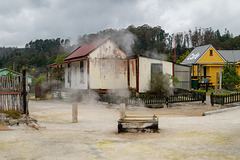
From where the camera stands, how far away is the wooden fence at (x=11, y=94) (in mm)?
11891

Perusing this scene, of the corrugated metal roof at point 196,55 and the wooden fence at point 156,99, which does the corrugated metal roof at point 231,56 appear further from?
the wooden fence at point 156,99

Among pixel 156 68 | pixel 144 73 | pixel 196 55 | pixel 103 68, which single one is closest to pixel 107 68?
pixel 103 68

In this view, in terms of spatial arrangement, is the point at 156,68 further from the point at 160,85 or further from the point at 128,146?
the point at 128,146

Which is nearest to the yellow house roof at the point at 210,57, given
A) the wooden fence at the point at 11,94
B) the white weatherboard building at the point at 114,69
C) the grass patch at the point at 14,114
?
the white weatherboard building at the point at 114,69

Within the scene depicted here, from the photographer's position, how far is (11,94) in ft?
39.2

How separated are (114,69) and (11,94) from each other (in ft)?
39.8

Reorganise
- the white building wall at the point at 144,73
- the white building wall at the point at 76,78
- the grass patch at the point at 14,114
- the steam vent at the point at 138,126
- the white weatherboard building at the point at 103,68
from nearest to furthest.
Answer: the steam vent at the point at 138,126 → the grass patch at the point at 14,114 → the white building wall at the point at 144,73 → the white weatherboard building at the point at 103,68 → the white building wall at the point at 76,78

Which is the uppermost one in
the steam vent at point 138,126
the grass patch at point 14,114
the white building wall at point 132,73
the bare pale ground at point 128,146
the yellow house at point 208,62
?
the yellow house at point 208,62

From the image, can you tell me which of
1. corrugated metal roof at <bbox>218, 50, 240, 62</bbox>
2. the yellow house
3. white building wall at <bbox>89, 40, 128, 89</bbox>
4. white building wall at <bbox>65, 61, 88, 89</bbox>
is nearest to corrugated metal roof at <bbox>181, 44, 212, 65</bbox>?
the yellow house

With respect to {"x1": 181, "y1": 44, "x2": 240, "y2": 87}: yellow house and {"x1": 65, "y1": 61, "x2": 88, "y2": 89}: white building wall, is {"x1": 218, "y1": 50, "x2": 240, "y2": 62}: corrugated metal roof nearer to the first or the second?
{"x1": 181, "y1": 44, "x2": 240, "y2": 87}: yellow house

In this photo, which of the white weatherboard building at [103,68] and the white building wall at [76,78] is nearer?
the white weatherboard building at [103,68]

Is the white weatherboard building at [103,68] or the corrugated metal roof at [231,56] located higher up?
the corrugated metal roof at [231,56]

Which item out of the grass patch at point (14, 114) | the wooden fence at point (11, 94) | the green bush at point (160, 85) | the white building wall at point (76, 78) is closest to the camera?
the grass patch at point (14, 114)

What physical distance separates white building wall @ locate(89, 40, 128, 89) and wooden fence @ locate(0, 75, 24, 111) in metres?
10.3
